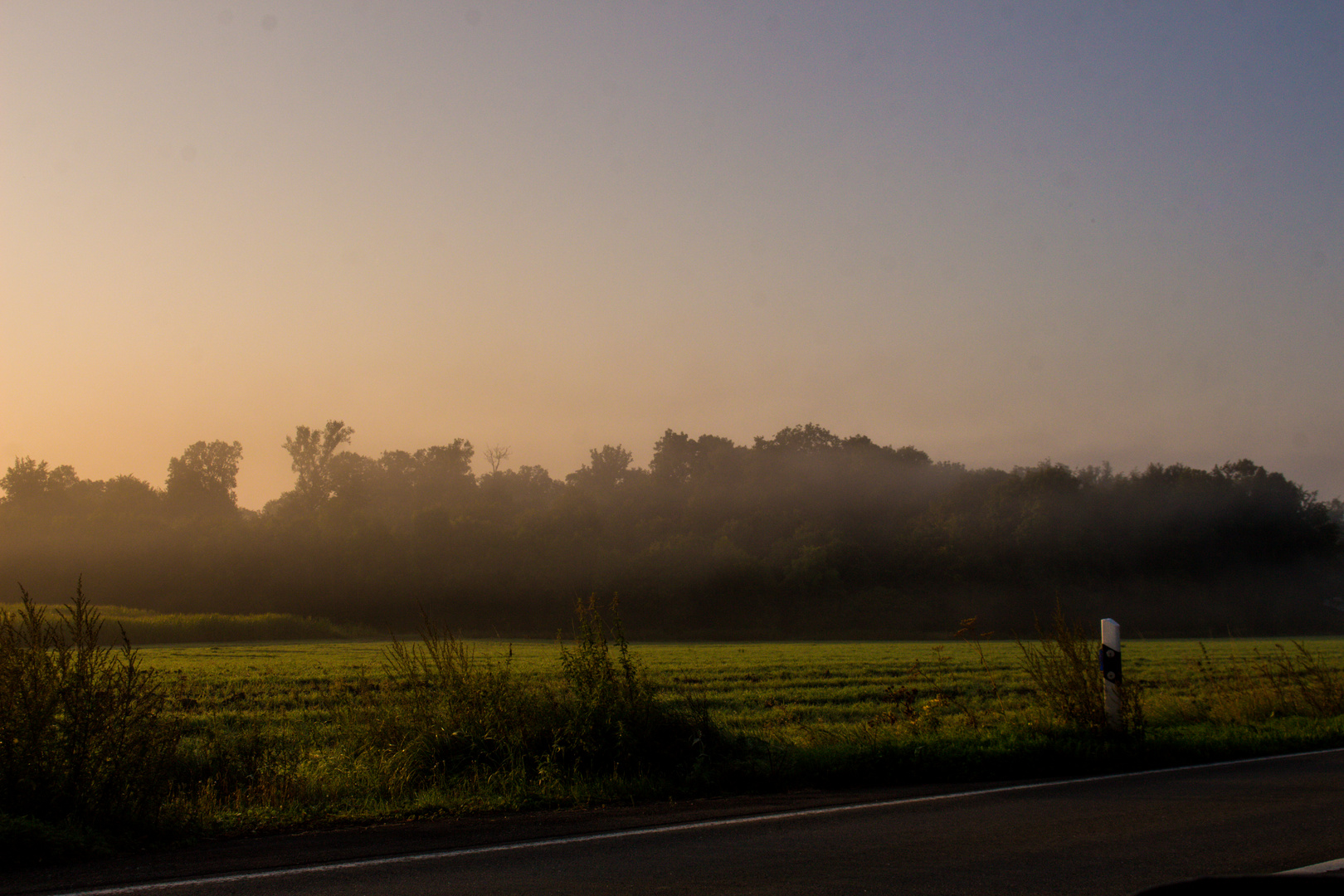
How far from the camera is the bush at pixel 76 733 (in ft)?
21.4

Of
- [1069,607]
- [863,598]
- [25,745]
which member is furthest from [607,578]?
[25,745]

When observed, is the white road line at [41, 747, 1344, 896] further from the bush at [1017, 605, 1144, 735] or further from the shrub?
the shrub

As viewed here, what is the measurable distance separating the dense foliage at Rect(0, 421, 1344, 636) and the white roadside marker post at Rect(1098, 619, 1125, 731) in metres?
56.8

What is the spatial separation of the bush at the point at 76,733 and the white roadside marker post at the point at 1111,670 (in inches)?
355

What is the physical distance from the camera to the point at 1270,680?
13219 mm

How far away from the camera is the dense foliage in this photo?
71062mm

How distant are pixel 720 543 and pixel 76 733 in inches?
2952

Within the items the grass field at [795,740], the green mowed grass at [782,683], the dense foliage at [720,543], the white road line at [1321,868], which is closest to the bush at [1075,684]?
the grass field at [795,740]

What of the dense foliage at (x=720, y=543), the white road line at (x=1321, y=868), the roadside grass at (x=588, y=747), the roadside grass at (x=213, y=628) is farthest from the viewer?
the dense foliage at (x=720, y=543)

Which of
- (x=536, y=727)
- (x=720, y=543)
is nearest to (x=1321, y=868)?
(x=536, y=727)

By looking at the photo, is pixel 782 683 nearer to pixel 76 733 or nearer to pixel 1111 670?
pixel 1111 670

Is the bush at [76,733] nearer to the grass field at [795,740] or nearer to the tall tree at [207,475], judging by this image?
the grass field at [795,740]

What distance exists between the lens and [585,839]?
6156 mm

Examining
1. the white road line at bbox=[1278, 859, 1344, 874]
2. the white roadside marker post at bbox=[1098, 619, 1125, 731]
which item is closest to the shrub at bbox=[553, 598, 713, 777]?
the white roadside marker post at bbox=[1098, 619, 1125, 731]
